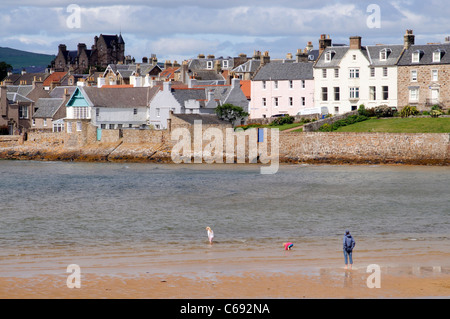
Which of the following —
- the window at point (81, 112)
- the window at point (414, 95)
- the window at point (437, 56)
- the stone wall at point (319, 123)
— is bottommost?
the stone wall at point (319, 123)

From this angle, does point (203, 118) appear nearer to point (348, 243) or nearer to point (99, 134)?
point (99, 134)

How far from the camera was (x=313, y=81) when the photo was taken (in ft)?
257

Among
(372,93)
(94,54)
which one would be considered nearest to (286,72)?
(372,93)

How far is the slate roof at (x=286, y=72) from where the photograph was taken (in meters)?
79.4

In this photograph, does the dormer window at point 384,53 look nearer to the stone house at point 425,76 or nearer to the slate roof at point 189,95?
the stone house at point 425,76

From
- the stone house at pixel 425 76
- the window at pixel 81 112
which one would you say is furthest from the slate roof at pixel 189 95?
the stone house at pixel 425 76

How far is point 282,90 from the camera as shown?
79.7 meters

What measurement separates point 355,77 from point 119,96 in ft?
82.3

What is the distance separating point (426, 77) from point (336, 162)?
16.8 m

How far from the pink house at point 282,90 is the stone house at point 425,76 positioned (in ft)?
33.6

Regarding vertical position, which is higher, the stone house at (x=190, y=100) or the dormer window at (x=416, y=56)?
the dormer window at (x=416, y=56)

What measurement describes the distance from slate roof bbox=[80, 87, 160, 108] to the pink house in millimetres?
10934

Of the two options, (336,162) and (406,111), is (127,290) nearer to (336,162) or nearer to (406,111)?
(336,162)
